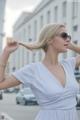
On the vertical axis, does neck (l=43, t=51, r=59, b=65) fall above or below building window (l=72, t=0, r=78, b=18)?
below

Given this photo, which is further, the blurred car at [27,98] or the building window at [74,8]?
the building window at [74,8]

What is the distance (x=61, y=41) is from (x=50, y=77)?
0.27 meters

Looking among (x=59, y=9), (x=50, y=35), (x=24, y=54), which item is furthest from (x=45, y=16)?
(x=50, y=35)

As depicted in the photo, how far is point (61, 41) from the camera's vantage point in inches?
142

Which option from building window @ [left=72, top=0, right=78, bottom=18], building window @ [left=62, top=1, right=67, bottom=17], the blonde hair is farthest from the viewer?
building window @ [left=62, top=1, right=67, bottom=17]

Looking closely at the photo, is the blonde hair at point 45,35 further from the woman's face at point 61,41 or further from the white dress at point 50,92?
the white dress at point 50,92

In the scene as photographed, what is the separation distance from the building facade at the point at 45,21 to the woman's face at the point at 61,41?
33631 millimetres

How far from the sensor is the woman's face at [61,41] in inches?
140

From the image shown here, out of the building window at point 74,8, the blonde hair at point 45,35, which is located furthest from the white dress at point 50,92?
the building window at point 74,8

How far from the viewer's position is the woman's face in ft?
11.7

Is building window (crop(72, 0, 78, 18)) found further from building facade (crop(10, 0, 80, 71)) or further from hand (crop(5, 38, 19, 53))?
hand (crop(5, 38, 19, 53))

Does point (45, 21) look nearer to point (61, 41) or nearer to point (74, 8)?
point (74, 8)

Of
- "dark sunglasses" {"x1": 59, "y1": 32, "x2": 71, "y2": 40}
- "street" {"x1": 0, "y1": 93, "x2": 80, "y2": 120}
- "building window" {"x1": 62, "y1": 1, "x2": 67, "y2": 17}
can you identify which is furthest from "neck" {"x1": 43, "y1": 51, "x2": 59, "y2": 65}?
"building window" {"x1": 62, "y1": 1, "x2": 67, "y2": 17}

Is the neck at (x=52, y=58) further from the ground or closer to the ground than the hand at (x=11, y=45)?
closer to the ground
